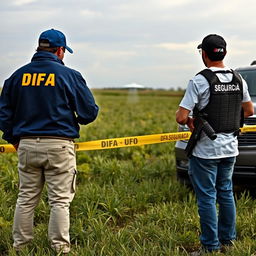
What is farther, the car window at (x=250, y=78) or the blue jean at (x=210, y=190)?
the car window at (x=250, y=78)

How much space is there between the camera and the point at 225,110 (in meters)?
4.12

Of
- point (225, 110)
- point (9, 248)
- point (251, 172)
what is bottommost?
point (9, 248)

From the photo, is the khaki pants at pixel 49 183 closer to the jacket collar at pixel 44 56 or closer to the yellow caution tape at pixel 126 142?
the jacket collar at pixel 44 56

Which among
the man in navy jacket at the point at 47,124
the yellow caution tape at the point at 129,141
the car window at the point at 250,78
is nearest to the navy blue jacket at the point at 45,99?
the man in navy jacket at the point at 47,124

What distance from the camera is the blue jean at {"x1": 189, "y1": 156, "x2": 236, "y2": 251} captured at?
416 cm

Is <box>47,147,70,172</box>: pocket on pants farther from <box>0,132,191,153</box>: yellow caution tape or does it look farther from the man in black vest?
<box>0,132,191,153</box>: yellow caution tape

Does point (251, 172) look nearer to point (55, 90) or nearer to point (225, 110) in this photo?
point (225, 110)

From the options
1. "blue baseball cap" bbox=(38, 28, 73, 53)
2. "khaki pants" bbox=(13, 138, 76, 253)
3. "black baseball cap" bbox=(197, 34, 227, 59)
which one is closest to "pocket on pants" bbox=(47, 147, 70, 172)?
"khaki pants" bbox=(13, 138, 76, 253)

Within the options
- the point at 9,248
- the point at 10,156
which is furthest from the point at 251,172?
the point at 10,156

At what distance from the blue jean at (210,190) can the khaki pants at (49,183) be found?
1.05m

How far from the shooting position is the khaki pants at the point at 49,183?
406cm

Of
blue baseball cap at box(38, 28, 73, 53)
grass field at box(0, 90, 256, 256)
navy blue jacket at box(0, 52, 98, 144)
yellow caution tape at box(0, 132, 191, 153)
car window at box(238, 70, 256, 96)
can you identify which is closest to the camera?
navy blue jacket at box(0, 52, 98, 144)

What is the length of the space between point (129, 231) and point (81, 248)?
624 millimetres

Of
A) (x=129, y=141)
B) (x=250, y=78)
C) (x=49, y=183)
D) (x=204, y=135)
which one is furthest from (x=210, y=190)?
(x=250, y=78)
